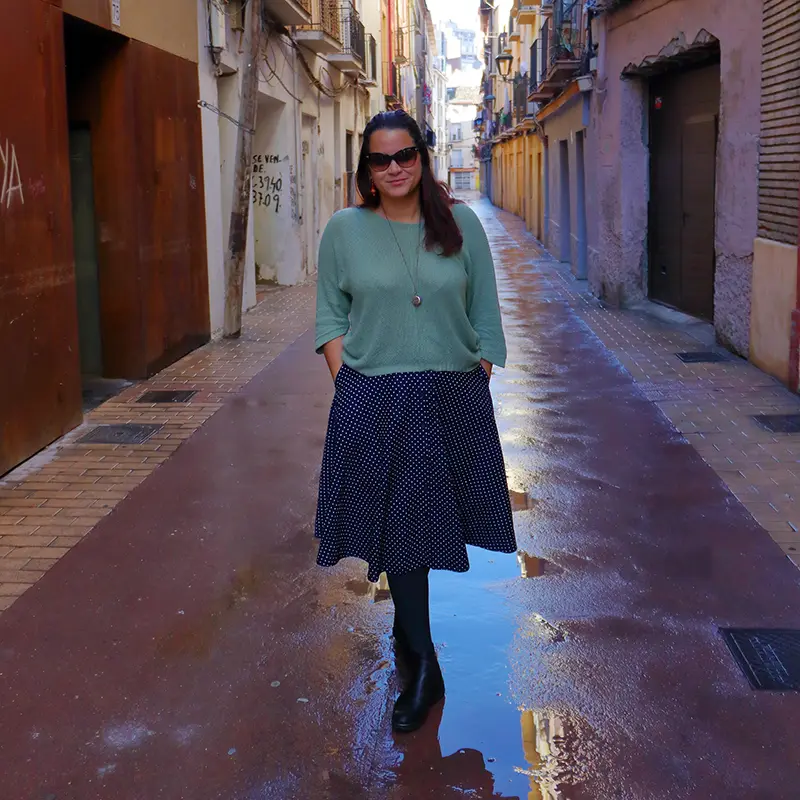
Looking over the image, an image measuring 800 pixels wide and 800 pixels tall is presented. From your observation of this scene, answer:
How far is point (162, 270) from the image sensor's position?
9883 mm

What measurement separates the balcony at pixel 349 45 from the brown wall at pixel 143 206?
10.5 meters

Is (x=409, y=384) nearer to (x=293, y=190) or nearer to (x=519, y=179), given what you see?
(x=293, y=190)

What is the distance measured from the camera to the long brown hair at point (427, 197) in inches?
134

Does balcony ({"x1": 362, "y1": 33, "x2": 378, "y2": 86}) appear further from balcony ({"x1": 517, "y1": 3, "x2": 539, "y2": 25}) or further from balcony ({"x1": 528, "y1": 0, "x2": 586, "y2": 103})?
balcony ({"x1": 528, "y1": 0, "x2": 586, "y2": 103})

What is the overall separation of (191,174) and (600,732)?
8.52m

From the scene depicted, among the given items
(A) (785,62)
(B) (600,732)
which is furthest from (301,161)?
(B) (600,732)

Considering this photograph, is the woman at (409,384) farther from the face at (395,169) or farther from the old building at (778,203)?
the old building at (778,203)

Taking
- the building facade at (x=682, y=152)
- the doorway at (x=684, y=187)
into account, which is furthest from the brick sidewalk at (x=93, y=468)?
the doorway at (x=684, y=187)

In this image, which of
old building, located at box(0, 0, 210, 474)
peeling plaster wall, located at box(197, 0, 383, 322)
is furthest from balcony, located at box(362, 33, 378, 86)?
old building, located at box(0, 0, 210, 474)

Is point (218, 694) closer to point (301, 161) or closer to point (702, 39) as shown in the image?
point (702, 39)

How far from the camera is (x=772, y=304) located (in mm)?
8852

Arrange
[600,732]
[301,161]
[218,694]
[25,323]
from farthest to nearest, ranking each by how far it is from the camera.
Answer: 1. [301,161]
2. [25,323]
3. [218,694]
4. [600,732]

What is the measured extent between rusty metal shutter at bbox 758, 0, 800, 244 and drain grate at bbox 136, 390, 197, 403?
4.82m

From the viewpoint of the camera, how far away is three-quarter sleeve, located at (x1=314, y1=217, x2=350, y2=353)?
3498mm
